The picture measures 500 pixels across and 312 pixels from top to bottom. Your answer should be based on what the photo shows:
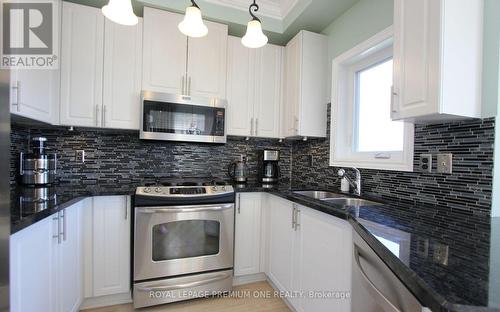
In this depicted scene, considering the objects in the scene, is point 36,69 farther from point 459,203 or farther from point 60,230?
point 459,203

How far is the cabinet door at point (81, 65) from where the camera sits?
187 centimetres

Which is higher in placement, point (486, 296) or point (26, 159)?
point (26, 159)

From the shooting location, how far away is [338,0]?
1.89 m

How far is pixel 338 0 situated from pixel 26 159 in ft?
8.66

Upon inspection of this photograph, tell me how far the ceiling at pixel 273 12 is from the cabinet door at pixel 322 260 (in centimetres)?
166

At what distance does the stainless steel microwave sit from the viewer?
78.9 inches

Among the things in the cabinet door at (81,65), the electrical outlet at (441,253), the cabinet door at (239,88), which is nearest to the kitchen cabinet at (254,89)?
the cabinet door at (239,88)

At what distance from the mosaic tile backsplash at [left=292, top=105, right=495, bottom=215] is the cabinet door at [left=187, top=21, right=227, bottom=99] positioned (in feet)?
4.99

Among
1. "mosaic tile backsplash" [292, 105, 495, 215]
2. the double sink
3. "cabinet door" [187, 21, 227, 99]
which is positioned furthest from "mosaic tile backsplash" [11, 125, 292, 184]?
"mosaic tile backsplash" [292, 105, 495, 215]

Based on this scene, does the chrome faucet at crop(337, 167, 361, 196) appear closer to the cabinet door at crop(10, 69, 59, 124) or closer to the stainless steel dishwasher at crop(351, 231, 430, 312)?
the stainless steel dishwasher at crop(351, 231, 430, 312)

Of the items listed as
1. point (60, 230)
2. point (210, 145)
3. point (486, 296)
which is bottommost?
point (60, 230)

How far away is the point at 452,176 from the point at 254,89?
1.75 m

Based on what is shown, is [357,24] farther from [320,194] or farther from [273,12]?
[320,194]

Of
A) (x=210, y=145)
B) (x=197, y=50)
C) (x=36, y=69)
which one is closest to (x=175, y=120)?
(x=210, y=145)
